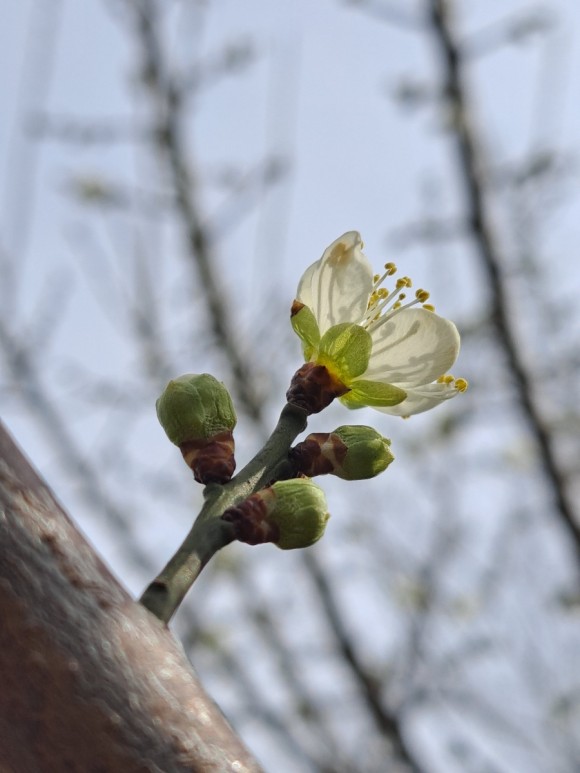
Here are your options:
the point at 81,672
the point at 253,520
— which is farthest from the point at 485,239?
the point at 81,672

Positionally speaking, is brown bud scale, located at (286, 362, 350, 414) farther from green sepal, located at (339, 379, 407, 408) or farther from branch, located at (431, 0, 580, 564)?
branch, located at (431, 0, 580, 564)

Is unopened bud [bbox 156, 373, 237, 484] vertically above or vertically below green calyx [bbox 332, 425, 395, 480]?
above

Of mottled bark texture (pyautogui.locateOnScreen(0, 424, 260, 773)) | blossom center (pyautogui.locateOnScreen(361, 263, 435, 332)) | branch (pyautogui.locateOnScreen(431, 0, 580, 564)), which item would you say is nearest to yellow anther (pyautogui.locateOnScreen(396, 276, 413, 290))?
blossom center (pyautogui.locateOnScreen(361, 263, 435, 332))

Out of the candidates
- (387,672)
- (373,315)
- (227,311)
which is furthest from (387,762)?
(373,315)

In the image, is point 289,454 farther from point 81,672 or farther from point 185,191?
point 185,191

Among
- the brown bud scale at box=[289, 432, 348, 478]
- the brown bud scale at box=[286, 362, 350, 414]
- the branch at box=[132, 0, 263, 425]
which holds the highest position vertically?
the branch at box=[132, 0, 263, 425]

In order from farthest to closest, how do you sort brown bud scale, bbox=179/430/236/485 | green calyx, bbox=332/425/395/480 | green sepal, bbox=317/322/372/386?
green sepal, bbox=317/322/372/386, green calyx, bbox=332/425/395/480, brown bud scale, bbox=179/430/236/485
